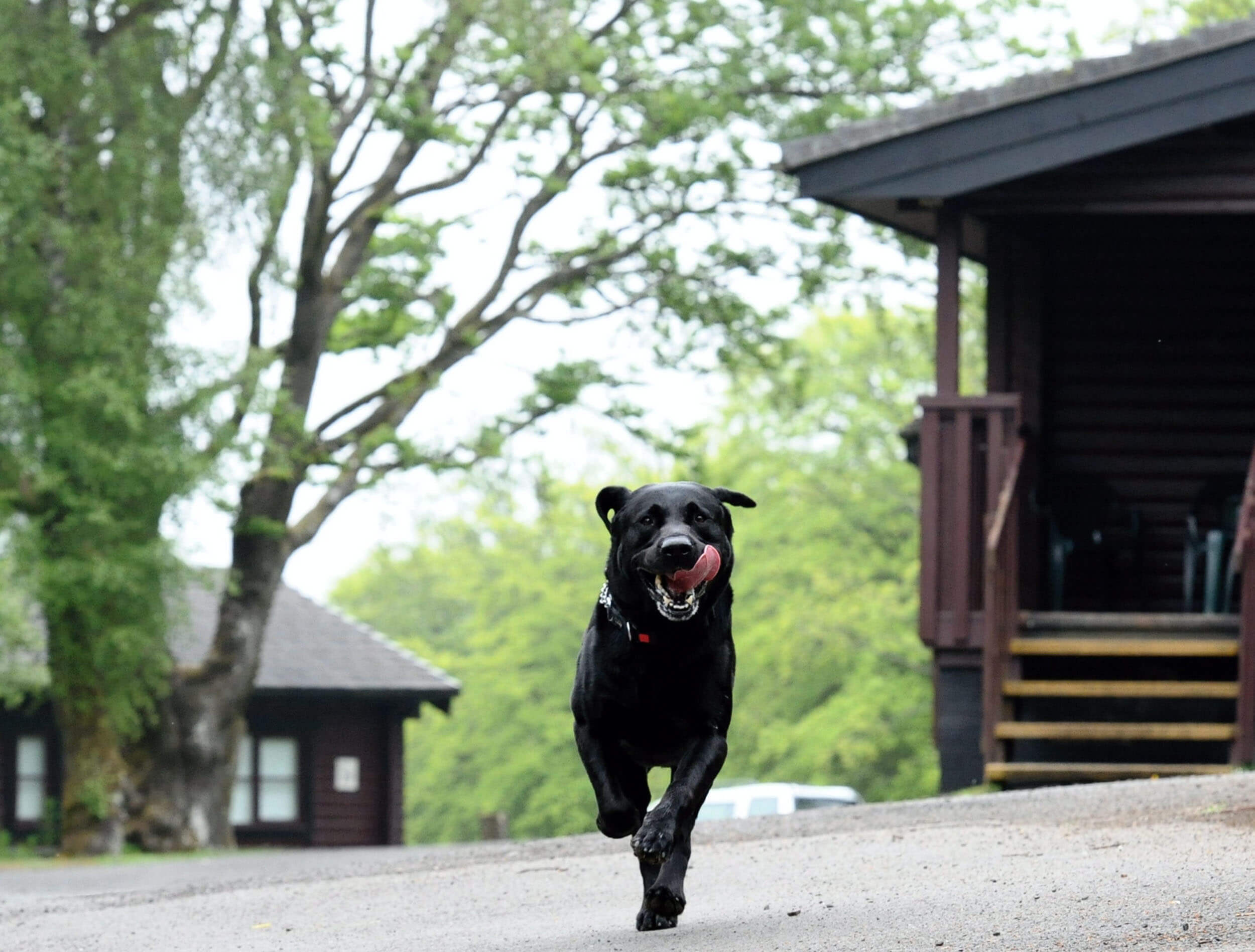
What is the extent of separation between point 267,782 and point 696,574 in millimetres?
28288

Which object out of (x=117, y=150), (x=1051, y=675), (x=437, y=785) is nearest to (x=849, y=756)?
(x=437, y=785)

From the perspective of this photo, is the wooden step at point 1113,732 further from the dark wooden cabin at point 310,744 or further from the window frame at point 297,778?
the window frame at point 297,778

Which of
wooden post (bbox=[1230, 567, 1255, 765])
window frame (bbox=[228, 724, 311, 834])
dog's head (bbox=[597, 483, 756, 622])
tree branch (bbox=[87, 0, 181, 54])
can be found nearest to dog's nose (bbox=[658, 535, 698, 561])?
dog's head (bbox=[597, 483, 756, 622])

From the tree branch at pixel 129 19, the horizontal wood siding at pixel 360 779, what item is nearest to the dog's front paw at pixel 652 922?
the tree branch at pixel 129 19

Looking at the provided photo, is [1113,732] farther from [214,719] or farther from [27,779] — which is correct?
[27,779]

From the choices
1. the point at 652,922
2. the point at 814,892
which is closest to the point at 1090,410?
the point at 814,892

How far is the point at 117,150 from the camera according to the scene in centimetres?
2186

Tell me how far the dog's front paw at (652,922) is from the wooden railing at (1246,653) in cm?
735

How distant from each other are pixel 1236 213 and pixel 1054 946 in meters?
10.3

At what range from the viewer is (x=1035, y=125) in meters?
15.5

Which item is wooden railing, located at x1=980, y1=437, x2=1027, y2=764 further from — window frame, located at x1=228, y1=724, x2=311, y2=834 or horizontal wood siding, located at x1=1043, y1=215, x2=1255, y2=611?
window frame, located at x1=228, y1=724, x2=311, y2=834

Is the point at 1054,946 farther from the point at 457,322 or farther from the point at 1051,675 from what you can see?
the point at 457,322

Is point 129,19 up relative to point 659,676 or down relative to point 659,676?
up

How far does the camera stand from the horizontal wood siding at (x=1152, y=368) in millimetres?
17609
